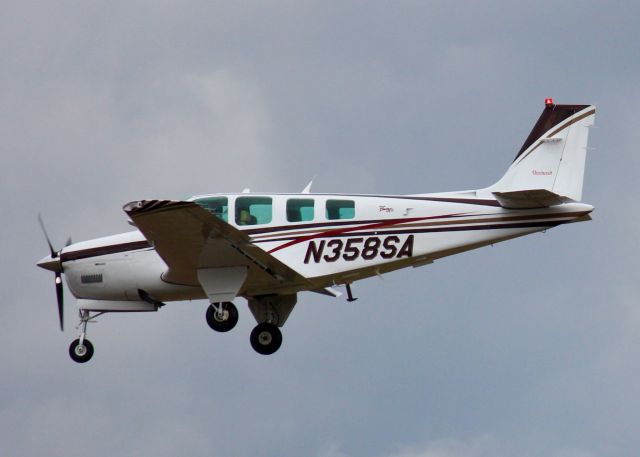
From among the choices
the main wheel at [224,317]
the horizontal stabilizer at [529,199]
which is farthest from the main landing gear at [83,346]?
the horizontal stabilizer at [529,199]

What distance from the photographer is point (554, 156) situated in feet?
84.6

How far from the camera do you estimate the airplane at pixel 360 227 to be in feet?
83.0

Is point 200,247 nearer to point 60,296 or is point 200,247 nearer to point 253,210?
point 253,210

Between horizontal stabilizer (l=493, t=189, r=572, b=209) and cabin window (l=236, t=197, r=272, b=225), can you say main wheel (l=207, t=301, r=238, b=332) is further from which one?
horizontal stabilizer (l=493, t=189, r=572, b=209)

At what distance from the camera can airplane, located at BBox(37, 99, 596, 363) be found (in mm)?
25312

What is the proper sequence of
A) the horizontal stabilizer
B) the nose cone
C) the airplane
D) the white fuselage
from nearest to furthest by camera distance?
the horizontal stabilizer
the airplane
the white fuselage
the nose cone

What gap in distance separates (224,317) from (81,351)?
10.5ft

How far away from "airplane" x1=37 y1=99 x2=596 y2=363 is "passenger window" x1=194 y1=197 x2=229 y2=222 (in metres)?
0.02

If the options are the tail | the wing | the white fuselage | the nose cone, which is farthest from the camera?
the nose cone

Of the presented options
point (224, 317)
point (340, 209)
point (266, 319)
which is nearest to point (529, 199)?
point (340, 209)

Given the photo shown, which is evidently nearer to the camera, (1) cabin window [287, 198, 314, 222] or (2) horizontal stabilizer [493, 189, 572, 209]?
(2) horizontal stabilizer [493, 189, 572, 209]

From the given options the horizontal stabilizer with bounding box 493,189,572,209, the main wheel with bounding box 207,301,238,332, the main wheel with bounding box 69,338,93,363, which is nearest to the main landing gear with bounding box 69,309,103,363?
the main wheel with bounding box 69,338,93,363

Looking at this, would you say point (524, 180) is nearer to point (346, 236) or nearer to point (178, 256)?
point (346, 236)

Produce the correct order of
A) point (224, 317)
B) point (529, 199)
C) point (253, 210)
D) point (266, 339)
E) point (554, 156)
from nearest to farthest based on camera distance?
point (529, 199) < point (224, 317) < point (253, 210) < point (554, 156) < point (266, 339)
